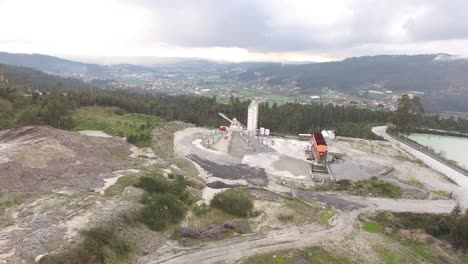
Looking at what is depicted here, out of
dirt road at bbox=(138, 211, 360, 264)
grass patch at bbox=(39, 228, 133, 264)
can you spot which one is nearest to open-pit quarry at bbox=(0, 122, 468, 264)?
dirt road at bbox=(138, 211, 360, 264)

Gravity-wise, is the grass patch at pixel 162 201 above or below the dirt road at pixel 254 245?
above

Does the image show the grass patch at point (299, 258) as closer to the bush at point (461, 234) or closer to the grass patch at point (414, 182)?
the bush at point (461, 234)

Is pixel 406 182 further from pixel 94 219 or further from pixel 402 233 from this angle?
pixel 94 219

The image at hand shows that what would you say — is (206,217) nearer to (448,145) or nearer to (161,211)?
(161,211)

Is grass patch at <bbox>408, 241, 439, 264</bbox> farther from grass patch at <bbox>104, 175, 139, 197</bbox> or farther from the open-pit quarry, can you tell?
grass patch at <bbox>104, 175, 139, 197</bbox>

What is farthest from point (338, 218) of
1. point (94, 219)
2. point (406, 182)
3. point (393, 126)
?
point (393, 126)

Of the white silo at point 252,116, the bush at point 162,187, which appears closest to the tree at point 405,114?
the white silo at point 252,116
